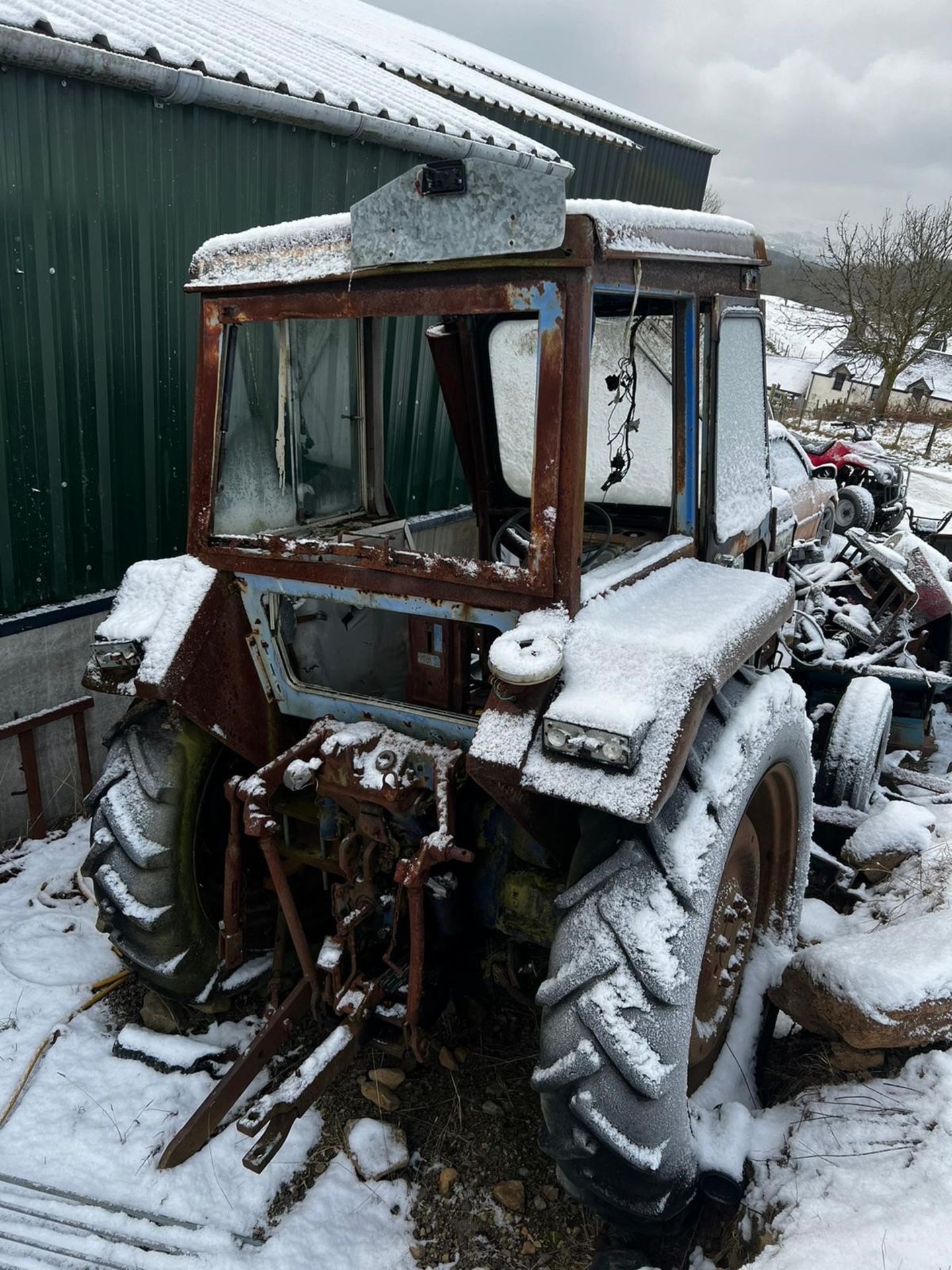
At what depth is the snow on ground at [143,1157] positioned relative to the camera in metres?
2.23

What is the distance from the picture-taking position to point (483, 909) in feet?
8.46

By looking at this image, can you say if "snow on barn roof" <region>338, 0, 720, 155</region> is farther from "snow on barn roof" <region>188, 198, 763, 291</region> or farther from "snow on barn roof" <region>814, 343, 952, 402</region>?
"snow on barn roof" <region>814, 343, 952, 402</region>

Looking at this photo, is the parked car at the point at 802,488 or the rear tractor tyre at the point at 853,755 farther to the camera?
the parked car at the point at 802,488

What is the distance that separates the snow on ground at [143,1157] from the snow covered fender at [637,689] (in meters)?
1.31

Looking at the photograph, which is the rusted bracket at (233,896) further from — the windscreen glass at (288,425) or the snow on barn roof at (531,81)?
the snow on barn roof at (531,81)

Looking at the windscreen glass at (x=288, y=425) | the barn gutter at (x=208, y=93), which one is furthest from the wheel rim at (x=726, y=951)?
the barn gutter at (x=208, y=93)

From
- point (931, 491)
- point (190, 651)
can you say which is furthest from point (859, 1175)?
point (931, 491)

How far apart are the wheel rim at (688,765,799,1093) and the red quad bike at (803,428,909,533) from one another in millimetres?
5426

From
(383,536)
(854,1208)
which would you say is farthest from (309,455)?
(854,1208)

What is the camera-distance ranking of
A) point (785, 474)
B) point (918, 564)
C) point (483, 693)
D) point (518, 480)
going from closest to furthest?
point (483, 693), point (518, 480), point (918, 564), point (785, 474)

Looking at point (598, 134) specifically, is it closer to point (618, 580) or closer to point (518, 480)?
point (518, 480)

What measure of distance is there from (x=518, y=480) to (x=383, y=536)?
551 mm

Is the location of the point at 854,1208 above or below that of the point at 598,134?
below

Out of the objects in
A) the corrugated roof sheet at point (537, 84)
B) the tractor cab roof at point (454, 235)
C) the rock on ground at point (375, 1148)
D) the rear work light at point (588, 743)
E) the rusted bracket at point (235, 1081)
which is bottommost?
the rock on ground at point (375, 1148)
